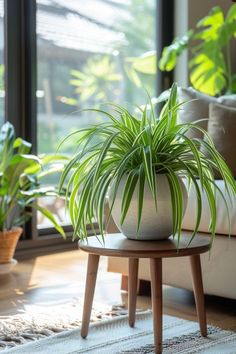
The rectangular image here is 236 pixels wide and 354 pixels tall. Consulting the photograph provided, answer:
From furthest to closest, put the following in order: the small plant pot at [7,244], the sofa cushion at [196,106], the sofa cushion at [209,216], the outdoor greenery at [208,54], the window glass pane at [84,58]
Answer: the outdoor greenery at [208,54], the window glass pane at [84,58], the small plant pot at [7,244], the sofa cushion at [196,106], the sofa cushion at [209,216]

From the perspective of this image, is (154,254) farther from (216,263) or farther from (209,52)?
(209,52)

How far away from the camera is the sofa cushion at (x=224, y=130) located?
2.65 meters

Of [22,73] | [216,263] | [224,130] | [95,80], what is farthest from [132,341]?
[95,80]

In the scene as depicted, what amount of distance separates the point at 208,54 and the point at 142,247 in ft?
9.50

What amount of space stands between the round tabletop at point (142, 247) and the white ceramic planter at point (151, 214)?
1.0 inches

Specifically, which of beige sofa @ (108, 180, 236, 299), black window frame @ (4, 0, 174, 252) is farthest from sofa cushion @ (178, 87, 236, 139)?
black window frame @ (4, 0, 174, 252)

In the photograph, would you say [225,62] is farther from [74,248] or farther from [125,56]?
[74,248]

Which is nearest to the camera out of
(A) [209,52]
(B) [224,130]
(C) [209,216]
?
(C) [209,216]

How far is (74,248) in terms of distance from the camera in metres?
3.93

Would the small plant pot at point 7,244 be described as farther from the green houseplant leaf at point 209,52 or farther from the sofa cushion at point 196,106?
the green houseplant leaf at point 209,52

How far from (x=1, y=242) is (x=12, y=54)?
3.69 ft

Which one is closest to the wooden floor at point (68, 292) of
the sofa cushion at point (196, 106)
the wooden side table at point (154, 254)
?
the wooden side table at point (154, 254)

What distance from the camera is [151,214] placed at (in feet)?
6.07

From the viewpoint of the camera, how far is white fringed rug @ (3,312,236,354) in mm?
1894
